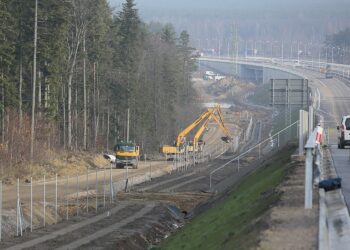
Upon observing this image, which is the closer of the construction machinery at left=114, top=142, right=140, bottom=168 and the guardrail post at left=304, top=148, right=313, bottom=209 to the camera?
the guardrail post at left=304, top=148, right=313, bottom=209

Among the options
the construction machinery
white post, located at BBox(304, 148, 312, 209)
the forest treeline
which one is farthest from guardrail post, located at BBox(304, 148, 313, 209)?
the construction machinery

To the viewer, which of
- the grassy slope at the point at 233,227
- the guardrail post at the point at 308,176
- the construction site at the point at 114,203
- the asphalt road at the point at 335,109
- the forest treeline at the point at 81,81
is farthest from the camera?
the forest treeline at the point at 81,81

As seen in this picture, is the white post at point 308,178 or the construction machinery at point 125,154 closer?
the white post at point 308,178

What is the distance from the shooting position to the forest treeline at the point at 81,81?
238 ft

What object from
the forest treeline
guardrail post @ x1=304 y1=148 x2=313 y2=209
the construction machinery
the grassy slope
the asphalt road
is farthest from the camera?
the construction machinery

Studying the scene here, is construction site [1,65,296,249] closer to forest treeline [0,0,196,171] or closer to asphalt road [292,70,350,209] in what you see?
forest treeline [0,0,196,171]

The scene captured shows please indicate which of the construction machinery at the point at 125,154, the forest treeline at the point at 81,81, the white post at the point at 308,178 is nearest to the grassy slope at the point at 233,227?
the white post at the point at 308,178

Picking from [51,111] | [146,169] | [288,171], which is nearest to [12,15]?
[51,111]

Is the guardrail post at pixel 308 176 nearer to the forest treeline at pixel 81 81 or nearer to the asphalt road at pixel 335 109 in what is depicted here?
the asphalt road at pixel 335 109

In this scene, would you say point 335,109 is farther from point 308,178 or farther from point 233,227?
point 308,178

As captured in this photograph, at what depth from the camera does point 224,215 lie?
27.3 meters

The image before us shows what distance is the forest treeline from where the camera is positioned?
238ft

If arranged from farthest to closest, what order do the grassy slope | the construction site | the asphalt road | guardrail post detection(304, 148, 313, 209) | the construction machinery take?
1. the construction machinery
2. the construction site
3. the asphalt road
4. guardrail post detection(304, 148, 313, 209)
5. the grassy slope

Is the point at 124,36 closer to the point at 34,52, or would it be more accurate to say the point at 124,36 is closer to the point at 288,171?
the point at 34,52
